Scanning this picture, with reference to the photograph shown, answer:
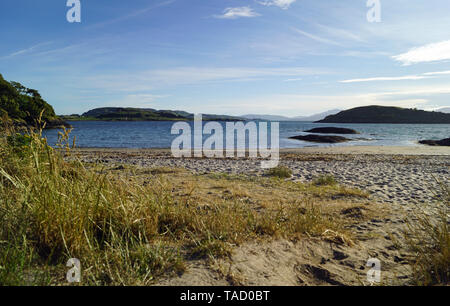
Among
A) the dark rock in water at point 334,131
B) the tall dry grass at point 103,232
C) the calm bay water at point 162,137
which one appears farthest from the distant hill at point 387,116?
the tall dry grass at point 103,232

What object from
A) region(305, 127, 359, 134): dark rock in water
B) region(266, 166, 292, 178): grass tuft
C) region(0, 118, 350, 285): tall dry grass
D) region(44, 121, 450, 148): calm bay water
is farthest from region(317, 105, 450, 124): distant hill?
region(0, 118, 350, 285): tall dry grass

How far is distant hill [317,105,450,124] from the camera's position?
11194 cm

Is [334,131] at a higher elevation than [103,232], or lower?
higher

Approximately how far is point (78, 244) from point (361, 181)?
29.5 feet

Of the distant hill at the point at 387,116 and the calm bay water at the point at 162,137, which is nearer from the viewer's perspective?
the calm bay water at the point at 162,137

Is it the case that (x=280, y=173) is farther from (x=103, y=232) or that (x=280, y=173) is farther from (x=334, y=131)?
(x=334, y=131)

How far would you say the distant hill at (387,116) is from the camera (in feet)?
367

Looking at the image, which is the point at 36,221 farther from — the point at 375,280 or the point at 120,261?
the point at 375,280

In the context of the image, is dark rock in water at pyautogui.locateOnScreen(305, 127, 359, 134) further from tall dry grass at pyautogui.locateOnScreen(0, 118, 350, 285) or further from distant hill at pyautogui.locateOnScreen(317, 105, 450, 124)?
distant hill at pyautogui.locateOnScreen(317, 105, 450, 124)

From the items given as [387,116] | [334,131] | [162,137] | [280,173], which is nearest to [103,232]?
[280,173]

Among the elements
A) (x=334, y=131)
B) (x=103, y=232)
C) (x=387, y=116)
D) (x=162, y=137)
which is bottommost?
(x=103, y=232)

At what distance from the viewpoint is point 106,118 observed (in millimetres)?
142625

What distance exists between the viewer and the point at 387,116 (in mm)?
118250

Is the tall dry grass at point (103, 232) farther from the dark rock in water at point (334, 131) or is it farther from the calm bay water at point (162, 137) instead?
the dark rock in water at point (334, 131)
